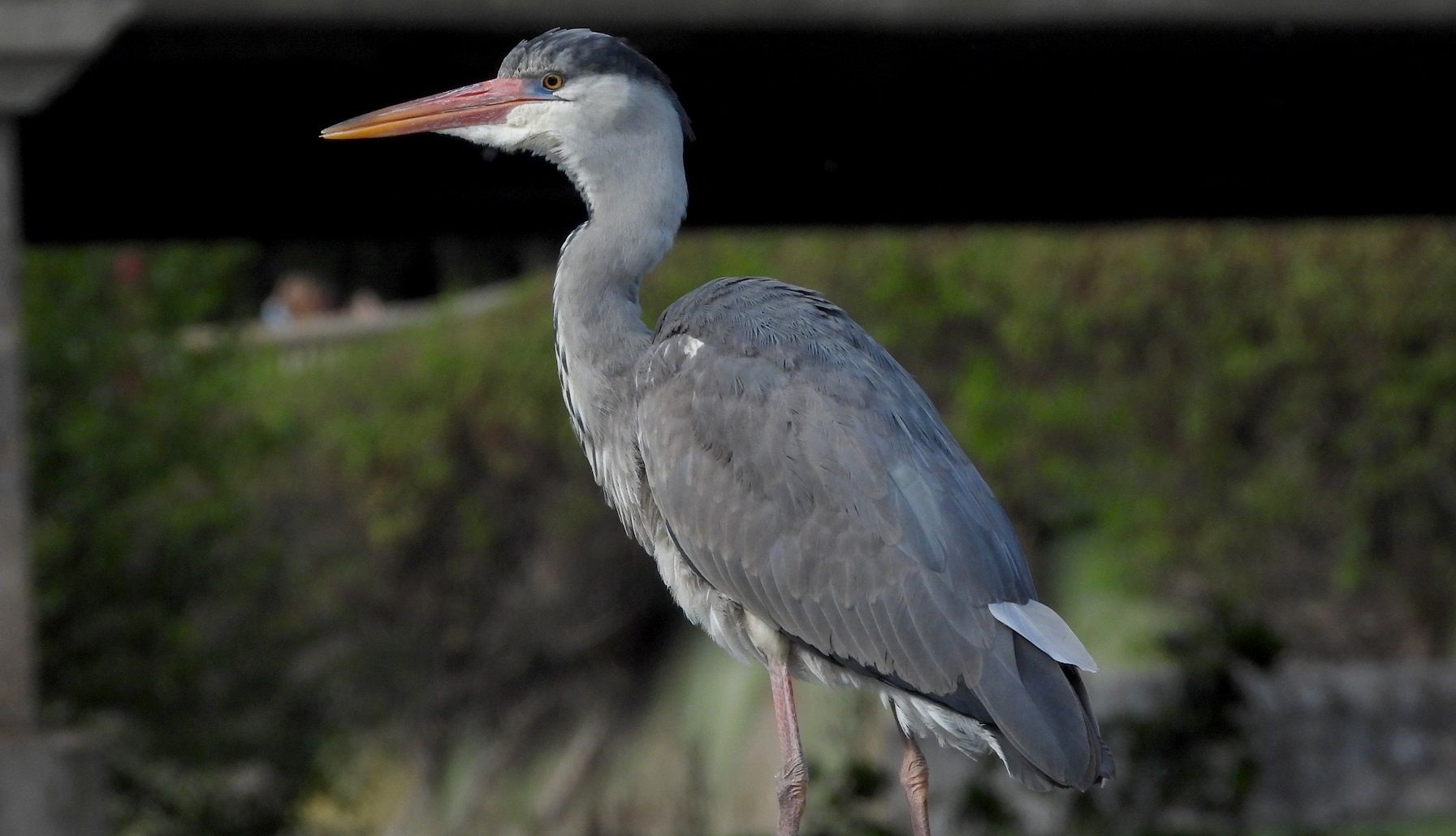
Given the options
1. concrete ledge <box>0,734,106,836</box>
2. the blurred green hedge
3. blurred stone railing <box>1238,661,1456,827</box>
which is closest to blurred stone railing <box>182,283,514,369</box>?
the blurred green hedge

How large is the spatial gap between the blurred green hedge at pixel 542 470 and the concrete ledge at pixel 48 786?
13.5ft

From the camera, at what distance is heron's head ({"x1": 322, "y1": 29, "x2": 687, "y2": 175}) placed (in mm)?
4145

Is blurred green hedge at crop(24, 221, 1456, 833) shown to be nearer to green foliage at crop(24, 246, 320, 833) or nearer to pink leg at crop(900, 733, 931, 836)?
→ green foliage at crop(24, 246, 320, 833)

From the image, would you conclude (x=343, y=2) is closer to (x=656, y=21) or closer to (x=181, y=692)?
(x=656, y=21)

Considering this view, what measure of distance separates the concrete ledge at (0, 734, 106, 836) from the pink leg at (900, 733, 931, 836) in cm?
290

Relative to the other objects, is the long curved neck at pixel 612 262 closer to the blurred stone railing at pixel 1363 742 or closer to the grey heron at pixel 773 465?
the grey heron at pixel 773 465

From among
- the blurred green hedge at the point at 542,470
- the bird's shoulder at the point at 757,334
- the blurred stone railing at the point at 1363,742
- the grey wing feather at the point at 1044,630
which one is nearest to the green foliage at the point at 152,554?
the blurred green hedge at the point at 542,470

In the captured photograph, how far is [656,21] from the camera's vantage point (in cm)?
578

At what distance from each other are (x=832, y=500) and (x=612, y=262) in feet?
2.33

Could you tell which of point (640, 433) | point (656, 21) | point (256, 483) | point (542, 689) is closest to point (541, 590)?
point (542, 689)

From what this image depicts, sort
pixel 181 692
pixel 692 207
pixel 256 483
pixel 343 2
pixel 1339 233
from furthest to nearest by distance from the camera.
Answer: pixel 256 483
pixel 1339 233
pixel 181 692
pixel 692 207
pixel 343 2

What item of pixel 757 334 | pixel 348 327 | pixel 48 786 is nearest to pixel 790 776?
pixel 757 334

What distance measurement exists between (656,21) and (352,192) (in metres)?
3.20

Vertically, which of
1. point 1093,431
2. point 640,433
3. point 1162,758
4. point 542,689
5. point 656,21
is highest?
point 656,21
